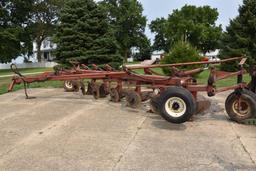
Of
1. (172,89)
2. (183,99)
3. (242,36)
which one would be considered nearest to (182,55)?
→ (242,36)

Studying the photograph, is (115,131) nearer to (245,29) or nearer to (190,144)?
(190,144)

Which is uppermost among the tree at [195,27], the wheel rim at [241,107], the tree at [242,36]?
the tree at [195,27]

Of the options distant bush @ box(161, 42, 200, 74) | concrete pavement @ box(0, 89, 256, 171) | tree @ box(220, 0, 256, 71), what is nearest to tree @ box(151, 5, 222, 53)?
tree @ box(220, 0, 256, 71)

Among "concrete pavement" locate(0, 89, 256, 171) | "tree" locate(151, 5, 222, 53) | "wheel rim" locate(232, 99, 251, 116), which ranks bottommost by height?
"concrete pavement" locate(0, 89, 256, 171)

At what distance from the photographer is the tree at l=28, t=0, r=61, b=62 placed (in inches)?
1965

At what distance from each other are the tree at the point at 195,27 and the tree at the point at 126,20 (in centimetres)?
733

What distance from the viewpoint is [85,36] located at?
17.5 metres

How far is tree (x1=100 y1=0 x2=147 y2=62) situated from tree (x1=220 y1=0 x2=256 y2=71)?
169 feet

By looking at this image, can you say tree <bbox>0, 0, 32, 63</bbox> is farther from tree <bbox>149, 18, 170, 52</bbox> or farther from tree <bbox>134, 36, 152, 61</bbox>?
tree <bbox>149, 18, 170, 52</bbox>

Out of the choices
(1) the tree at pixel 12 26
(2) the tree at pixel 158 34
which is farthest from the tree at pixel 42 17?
(2) the tree at pixel 158 34

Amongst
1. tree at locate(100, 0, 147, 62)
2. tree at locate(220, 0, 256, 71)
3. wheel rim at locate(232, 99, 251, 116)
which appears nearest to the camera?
wheel rim at locate(232, 99, 251, 116)

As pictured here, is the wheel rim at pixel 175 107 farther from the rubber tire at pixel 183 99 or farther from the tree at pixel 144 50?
the tree at pixel 144 50

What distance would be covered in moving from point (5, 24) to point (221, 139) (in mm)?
39903

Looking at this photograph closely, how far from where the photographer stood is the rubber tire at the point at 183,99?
6.09 meters
